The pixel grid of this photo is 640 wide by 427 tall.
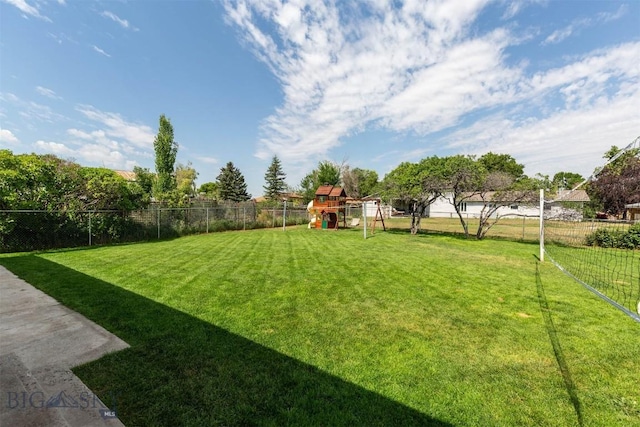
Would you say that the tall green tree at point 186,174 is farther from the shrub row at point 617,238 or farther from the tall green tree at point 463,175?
the shrub row at point 617,238

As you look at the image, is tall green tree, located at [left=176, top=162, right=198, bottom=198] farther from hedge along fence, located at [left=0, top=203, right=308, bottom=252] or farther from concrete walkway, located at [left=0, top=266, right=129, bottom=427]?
concrete walkway, located at [left=0, top=266, right=129, bottom=427]

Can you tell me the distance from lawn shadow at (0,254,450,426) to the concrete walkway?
0.43ft

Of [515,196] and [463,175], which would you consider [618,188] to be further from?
[463,175]

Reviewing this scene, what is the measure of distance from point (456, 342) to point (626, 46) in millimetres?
13003

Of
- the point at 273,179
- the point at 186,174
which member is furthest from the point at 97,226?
the point at 273,179

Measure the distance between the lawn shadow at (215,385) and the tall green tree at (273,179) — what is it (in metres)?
48.3

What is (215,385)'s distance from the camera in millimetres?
2373

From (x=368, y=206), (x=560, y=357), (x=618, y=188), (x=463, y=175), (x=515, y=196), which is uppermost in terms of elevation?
(x=618, y=188)

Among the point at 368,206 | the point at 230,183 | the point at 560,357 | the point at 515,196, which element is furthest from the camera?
the point at 230,183

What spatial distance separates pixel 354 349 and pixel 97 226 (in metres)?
12.5

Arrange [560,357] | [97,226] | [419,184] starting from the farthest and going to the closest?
[419,184]
[97,226]
[560,357]

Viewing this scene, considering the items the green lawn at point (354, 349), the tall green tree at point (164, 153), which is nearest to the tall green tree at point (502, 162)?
the tall green tree at point (164, 153)

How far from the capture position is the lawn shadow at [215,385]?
2.04m

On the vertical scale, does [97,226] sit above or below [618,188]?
below
